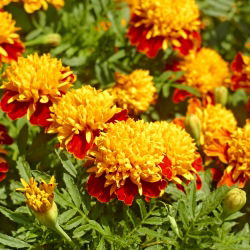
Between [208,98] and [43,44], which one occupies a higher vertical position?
[43,44]

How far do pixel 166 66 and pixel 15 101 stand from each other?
672 millimetres

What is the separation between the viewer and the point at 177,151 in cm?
121

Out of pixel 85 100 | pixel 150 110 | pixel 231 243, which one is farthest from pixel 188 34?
pixel 231 243

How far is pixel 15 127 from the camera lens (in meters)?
1.53

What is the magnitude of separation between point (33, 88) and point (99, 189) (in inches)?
12.0

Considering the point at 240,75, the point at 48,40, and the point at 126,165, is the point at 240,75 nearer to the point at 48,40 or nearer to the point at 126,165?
the point at 48,40

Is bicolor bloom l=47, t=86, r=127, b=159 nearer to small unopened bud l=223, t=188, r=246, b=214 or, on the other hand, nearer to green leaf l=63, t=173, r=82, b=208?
green leaf l=63, t=173, r=82, b=208

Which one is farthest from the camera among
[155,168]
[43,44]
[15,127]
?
[43,44]

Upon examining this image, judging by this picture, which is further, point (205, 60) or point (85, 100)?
point (205, 60)

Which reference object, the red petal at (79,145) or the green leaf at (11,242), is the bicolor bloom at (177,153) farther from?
the green leaf at (11,242)

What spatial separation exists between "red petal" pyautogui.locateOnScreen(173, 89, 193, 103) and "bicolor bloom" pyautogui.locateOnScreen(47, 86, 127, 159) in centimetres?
52

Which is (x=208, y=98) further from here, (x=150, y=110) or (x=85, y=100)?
(x=85, y=100)

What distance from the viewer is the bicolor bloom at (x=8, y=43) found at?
4.67ft

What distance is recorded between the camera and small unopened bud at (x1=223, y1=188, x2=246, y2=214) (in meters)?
1.13
